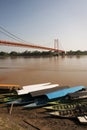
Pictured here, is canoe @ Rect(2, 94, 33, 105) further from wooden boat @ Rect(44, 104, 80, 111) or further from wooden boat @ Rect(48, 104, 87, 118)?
wooden boat @ Rect(48, 104, 87, 118)

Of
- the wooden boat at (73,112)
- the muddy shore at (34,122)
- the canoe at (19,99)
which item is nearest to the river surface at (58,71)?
the canoe at (19,99)

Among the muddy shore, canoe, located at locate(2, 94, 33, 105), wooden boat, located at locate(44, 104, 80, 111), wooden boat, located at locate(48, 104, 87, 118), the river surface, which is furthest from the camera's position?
the river surface

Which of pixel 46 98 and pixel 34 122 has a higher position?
pixel 46 98

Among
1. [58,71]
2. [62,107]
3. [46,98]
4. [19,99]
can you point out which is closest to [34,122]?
[62,107]

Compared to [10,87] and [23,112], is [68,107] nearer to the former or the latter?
[23,112]

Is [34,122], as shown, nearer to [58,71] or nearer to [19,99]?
[19,99]

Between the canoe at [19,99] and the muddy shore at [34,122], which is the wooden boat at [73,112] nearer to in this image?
the muddy shore at [34,122]

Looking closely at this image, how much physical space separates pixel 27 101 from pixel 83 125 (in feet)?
8.56

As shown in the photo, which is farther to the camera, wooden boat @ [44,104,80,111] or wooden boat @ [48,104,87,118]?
wooden boat @ [44,104,80,111]

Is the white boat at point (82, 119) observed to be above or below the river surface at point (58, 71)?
above

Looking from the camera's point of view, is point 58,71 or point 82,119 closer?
point 82,119

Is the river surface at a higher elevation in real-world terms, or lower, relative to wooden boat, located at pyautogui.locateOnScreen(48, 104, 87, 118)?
lower

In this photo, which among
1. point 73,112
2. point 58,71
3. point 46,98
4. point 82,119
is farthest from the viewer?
point 58,71

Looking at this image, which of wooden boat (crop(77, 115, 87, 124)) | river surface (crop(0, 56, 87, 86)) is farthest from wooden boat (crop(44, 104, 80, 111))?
river surface (crop(0, 56, 87, 86))
